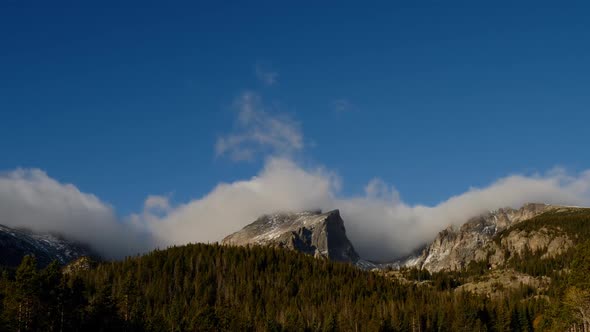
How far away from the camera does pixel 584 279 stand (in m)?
110

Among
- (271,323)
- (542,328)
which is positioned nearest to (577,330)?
(542,328)

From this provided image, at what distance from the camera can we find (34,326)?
11919 cm

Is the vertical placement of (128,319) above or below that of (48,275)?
below

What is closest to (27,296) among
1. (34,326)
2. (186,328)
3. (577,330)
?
(34,326)

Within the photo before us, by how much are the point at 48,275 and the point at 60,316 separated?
10.7 m

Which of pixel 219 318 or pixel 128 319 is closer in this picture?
pixel 128 319

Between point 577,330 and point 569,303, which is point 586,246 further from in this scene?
point 577,330

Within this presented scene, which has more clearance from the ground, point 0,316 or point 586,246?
point 586,246

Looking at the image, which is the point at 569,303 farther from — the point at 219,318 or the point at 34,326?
the point at 219,318

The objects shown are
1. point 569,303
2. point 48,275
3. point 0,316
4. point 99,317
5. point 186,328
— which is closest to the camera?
point 0,316

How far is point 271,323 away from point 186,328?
26450 millimetres

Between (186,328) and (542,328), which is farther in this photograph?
(186,328)

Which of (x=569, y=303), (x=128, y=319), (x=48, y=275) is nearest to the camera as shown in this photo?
(x=569, y=303)

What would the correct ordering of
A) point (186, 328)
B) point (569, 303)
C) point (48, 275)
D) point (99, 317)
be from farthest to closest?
1. point (186, 328)
2. point (99, 317)
3. point (48, 275)
4. point (569, 303)
